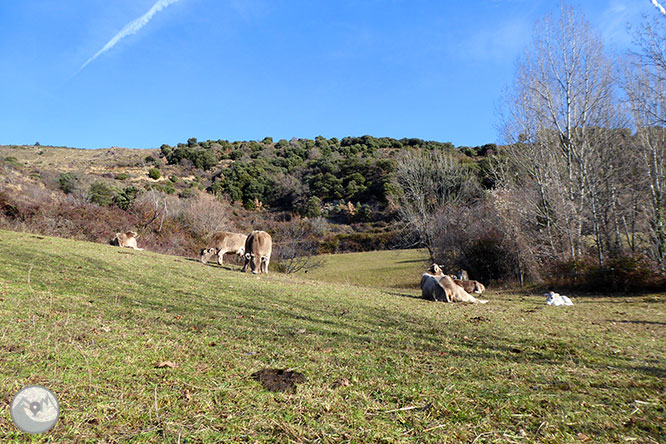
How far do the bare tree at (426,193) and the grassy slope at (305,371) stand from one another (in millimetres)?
19523

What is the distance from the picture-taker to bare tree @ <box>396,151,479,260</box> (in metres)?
26.7

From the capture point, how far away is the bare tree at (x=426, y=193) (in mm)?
26719

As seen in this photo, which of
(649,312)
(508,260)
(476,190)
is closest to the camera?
(649,312)

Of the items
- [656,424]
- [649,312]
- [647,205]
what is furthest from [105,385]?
[647,205]

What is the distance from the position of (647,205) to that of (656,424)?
22262mm

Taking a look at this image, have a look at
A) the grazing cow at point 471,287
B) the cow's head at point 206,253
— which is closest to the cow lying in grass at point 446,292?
the grazing cow at point 471,287

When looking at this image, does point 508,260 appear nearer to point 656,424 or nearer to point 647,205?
point 647,205

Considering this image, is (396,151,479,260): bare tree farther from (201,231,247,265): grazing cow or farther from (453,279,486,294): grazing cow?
(201,231,247,265): grazing cow

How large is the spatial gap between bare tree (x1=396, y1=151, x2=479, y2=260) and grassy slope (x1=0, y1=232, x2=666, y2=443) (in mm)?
19523

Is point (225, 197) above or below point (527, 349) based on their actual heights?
above

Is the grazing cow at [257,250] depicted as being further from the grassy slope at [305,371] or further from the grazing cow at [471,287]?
the grazing cow at [471,287]

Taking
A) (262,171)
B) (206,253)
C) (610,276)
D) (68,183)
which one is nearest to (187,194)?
(68,183)

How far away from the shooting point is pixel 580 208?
18094 millimetres

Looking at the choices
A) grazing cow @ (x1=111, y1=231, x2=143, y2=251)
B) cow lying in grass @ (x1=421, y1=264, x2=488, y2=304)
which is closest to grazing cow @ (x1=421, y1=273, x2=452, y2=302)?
cow lying in grass @ (x1=421, y1=264, x2=488, y2=304)
